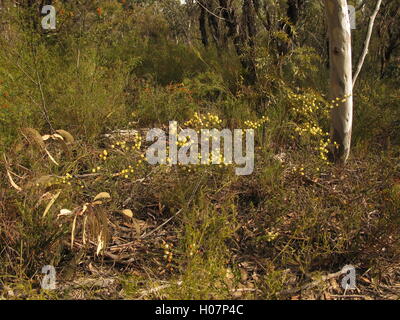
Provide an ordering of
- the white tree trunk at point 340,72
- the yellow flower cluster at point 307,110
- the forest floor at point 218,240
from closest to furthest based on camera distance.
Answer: the forest floor at point 218,240, the white tree trunk at point 340,72, the yellow flower cluster at point 307,110

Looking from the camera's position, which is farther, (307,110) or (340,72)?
(307,110)

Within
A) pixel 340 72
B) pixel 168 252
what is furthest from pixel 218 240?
pixel 340 72

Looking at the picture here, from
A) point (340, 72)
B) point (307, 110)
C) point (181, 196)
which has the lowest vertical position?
point (181, 196)

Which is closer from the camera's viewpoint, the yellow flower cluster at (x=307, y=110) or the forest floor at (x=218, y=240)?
the forest floor at (x=218, y=240)

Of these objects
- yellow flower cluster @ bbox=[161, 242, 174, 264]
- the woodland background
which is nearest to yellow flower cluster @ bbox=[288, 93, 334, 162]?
the woodland background

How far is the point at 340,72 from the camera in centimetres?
327

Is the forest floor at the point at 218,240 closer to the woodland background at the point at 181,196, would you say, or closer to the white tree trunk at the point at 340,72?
the woodland background at the point at 181,196

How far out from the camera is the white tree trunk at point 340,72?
3.11 m

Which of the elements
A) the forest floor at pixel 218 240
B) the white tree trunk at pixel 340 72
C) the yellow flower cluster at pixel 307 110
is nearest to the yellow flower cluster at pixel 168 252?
the forest floor at pixel 218 240

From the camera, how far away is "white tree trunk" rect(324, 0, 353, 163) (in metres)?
3.11

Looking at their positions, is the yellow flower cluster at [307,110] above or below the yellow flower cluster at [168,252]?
above

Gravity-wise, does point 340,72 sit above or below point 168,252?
above

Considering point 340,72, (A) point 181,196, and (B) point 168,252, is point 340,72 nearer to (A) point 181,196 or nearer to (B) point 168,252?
(A) point 181,196

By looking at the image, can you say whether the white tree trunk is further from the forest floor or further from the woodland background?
the forest floor
